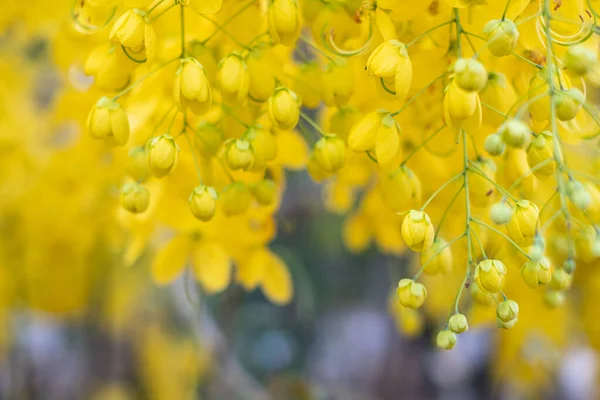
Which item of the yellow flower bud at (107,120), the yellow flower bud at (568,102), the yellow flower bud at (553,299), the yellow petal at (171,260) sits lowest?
the yellow petal at (171,260)

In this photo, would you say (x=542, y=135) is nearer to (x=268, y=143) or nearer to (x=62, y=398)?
(x=268, y=143)

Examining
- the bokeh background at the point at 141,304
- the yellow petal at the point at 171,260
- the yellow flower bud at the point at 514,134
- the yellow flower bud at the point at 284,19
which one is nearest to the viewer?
the yellow flower bud at the point at 514,134

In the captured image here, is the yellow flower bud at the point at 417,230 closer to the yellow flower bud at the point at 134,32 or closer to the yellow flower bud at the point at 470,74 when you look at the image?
the yellow flower bud at the point at 470,74

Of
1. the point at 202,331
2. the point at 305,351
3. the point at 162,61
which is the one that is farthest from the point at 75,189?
the point at 305,351

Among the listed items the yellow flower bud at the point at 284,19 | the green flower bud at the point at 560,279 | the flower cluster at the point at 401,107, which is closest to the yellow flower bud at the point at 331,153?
the flower cluster at the point at 401,107

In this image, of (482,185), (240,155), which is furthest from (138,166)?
(482,185)

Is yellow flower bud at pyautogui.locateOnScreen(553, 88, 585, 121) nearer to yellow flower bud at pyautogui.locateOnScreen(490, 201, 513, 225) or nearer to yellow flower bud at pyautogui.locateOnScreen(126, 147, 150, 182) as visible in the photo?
yellow flower bud at pyautogui.locateOnScreen(490, 201, 513, 225)

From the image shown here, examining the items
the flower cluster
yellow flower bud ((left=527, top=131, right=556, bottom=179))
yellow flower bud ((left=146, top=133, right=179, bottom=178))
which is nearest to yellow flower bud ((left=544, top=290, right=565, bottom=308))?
the flower cluster
